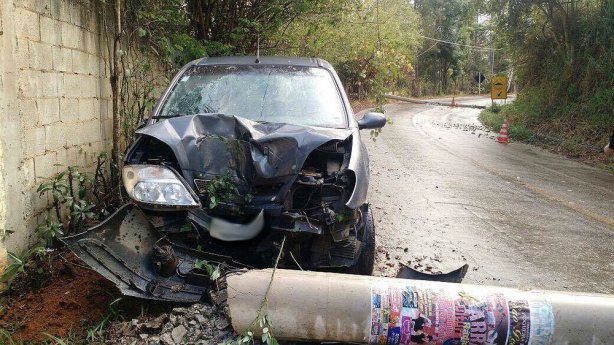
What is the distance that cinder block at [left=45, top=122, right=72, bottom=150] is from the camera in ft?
13.8

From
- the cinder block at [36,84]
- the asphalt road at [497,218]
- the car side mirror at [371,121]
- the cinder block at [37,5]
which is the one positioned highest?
the cinder block at [37,5]

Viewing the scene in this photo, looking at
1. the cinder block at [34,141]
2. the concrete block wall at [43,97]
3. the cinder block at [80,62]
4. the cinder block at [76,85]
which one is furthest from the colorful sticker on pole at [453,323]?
the cinder block at [80,62]

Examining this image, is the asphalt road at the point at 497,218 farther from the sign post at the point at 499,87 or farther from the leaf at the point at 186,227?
the sign post at the point at 499,87

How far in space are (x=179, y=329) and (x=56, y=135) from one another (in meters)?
2.43

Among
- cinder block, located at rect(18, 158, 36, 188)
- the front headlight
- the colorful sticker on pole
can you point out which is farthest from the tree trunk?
the colorful sticker on pole

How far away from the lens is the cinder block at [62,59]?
4.38m

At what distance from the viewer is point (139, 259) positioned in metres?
3.16

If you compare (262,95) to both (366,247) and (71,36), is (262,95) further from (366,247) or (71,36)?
(71,36)

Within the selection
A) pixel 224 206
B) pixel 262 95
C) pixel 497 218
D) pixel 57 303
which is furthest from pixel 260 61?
pixel 497 218

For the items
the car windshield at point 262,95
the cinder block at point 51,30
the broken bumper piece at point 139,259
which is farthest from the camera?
the car windshield at point 262,95

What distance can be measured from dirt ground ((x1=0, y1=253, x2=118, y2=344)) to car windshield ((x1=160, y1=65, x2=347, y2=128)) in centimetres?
147

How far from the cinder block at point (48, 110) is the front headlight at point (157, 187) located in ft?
4.39

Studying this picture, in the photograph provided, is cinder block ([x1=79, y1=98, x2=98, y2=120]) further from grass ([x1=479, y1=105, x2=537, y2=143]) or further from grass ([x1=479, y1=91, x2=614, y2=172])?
grass ([x1=479, y1=105, x2=537, y2=143])

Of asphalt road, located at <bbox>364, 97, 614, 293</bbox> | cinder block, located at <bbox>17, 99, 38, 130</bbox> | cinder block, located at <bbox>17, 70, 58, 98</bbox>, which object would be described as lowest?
asphalt road, located at <bbox>364, 97, 614, 293</bbox>
